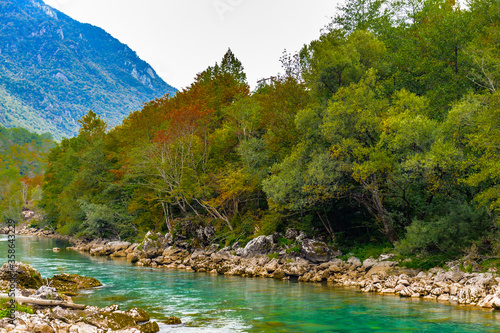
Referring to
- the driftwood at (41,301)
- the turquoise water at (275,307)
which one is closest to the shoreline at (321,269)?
the turquoise water at (275,307)

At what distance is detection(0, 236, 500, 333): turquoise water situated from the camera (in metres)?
15.8

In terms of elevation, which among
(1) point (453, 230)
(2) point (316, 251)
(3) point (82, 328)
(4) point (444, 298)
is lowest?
(4) point (444, 298)

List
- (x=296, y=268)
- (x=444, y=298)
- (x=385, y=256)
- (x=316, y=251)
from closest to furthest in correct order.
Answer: (x=444, y=298), (x=385, y=256), (x=296, y=268), (x=316, y=251)

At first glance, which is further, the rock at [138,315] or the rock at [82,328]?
the rock at [138,315]

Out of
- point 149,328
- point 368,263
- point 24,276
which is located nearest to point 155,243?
point 24,276

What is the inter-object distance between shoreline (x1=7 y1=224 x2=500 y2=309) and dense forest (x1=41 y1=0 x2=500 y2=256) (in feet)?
6.01

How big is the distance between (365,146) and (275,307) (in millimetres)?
13898

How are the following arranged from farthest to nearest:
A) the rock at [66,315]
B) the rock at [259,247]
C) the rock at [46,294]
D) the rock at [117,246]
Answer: the rock at [117,246] → the rock at [259,247] → the rock at [46,294] → the rock at [66,315]

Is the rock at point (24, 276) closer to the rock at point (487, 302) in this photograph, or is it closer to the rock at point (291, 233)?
the rock at point (291, 233)

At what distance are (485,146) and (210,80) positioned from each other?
166ft

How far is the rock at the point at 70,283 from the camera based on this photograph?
23.2 meters

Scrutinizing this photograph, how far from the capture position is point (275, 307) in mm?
19438

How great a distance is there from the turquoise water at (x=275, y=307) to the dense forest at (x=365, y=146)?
5958mm

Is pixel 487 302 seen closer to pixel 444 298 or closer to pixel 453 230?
pixel 444 298
